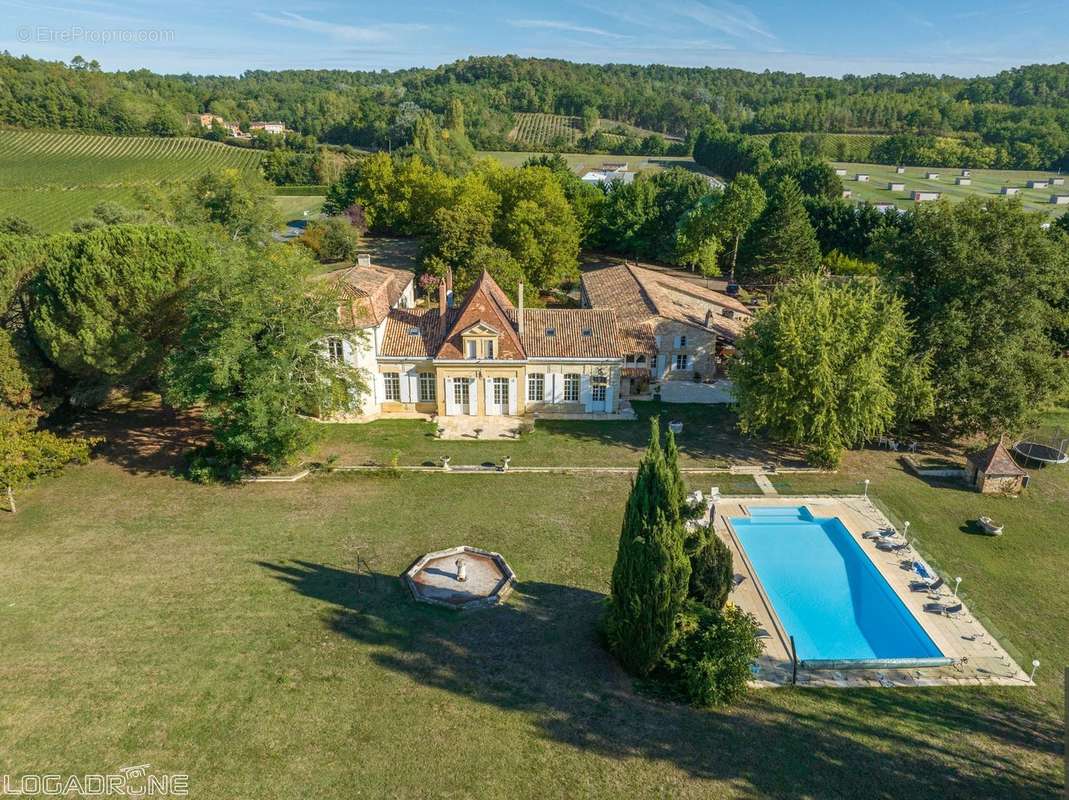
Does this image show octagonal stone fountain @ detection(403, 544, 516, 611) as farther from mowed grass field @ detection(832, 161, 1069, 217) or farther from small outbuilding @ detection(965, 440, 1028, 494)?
mowed grass field @ detection(832, 161, 1069, 217)

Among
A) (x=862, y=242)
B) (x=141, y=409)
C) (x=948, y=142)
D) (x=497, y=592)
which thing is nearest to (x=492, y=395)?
(x=497, y=592)

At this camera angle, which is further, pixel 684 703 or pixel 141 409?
pixel 141 409

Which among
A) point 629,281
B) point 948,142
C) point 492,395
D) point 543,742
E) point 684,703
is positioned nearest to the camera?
point 543,742

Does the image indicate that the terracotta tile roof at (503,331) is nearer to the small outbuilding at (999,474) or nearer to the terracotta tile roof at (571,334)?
the terracotta tile roof at (571,334)

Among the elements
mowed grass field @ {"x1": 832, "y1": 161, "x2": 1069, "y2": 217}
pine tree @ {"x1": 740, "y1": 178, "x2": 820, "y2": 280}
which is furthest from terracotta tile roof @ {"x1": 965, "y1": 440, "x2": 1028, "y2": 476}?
mowed grass field @ {"x1": 832, "y1": 161, "x2": 1069, "y2": 217}

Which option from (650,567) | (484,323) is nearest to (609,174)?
(484,323)

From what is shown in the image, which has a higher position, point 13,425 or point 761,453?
point 13,425

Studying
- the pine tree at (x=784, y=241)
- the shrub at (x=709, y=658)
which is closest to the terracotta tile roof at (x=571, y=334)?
the shrub at (x=709, y=658)

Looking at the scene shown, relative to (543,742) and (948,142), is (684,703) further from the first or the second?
(948,142)
